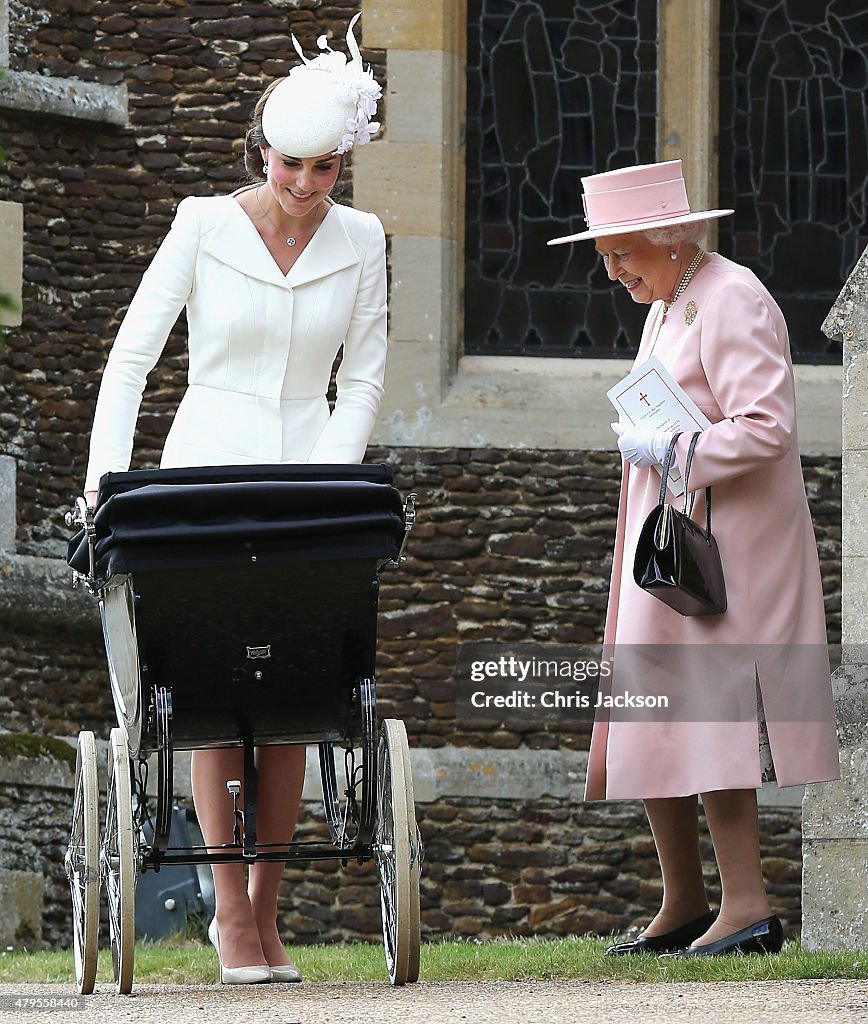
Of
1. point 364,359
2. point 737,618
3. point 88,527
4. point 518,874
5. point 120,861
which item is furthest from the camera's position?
point 518,874

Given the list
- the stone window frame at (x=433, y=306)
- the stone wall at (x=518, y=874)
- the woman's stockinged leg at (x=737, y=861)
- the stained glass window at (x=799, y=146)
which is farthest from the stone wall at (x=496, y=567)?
the woman's stockinged leg at (x=737, y=861)

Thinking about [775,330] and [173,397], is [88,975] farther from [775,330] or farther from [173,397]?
[173,397]

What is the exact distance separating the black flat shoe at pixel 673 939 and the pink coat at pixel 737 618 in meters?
0.39

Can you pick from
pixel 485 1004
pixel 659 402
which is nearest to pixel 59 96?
pixel 659 402

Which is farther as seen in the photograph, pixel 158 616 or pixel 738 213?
pixel 738 213

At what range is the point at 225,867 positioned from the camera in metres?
4.76

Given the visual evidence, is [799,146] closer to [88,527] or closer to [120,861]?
[88,527]

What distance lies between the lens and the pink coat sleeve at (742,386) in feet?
15.7

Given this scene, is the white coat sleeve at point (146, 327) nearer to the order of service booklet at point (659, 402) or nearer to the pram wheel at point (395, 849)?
the pram wheel at point (395, 849)

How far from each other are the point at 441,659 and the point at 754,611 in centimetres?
464

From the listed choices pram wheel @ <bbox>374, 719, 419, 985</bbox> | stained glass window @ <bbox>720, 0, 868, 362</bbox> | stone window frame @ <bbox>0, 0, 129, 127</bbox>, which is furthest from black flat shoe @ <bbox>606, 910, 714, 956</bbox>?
stone window frame @ <bbox>0, 0, 129, 127</bbox>

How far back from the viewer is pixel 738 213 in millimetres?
10047

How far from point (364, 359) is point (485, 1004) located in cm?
167

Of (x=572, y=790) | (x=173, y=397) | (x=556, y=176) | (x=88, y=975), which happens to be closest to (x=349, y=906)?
(x=572, y=790)
